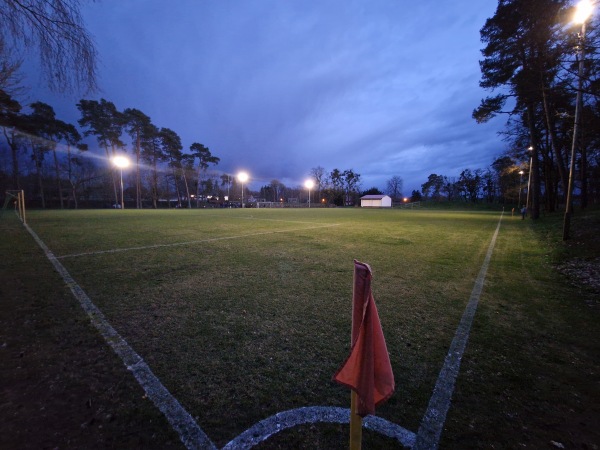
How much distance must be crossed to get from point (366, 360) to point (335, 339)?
2025 millimetres

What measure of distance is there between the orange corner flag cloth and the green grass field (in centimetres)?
79

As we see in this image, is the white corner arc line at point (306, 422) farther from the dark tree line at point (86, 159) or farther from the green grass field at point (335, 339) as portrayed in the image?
the dark tree line at point (86, 159)

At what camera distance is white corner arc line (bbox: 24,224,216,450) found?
1.90 m

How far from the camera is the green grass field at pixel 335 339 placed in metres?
2.12

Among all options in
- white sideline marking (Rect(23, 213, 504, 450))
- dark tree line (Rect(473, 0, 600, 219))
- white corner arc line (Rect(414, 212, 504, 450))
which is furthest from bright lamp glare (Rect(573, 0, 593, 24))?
white sideline marking (Rect(23, 213, 504, 450))

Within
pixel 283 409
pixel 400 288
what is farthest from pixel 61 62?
pixel 400 288

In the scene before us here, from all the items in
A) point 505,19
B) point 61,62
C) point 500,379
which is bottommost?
point 500,379

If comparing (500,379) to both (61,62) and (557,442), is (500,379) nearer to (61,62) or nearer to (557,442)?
(557,442)

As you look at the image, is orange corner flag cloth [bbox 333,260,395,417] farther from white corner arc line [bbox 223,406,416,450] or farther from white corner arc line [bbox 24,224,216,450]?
white corner arc line [bbox 24,224,216,450]

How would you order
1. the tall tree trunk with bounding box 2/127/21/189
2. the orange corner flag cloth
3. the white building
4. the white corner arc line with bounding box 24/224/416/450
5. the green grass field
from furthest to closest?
the white building, the tall tree trunk with bounding box 2/127/21/189, the green grass field, the white corner arc line with bounding box 24/224/416/450, the orange corner flag cloth

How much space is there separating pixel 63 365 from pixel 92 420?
1067 mm

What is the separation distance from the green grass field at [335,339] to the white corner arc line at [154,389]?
7cm

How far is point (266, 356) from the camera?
2945mm

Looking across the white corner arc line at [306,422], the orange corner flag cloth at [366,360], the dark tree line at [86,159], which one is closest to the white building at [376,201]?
the dark tree line at [86,159]
